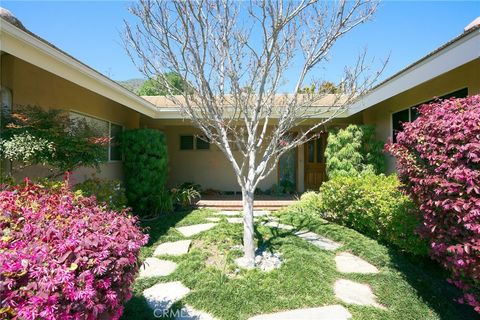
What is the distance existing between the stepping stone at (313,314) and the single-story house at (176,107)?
3.81 m

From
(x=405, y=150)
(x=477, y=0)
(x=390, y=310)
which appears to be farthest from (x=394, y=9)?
(x=390, y=310)

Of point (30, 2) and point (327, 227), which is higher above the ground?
point (30, 2)

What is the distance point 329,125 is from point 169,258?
23.9 ft

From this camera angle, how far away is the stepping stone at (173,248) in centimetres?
477

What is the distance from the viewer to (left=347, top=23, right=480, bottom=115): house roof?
3896mm

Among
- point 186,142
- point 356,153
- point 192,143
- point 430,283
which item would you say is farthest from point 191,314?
point 186,142

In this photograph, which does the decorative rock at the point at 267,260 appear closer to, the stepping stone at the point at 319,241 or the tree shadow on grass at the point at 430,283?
the tree shadow on grass at the point at 430,283

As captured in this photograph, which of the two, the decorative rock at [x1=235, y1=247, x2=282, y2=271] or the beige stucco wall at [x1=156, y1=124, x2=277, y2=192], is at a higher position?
the beige stucco wall at [x1=156, y1=124, x2=277, y2=192]

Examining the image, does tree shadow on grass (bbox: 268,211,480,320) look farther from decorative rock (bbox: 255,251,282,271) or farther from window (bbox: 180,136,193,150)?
window (bbox: 180,136,193,150)

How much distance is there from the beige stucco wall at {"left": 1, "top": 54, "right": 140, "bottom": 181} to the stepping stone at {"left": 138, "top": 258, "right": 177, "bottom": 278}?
2622 millimetres

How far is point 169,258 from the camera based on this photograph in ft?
14.9

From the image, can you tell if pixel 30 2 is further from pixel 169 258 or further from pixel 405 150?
pixel 405 150

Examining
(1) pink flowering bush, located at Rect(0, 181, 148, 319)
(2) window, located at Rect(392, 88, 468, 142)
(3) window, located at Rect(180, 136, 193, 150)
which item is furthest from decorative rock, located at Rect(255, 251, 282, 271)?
(3) window, located at Rect(180, 136, 193, 150)

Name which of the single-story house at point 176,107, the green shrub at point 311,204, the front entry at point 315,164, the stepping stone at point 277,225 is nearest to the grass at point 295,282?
the stepping stone at point 277,225
